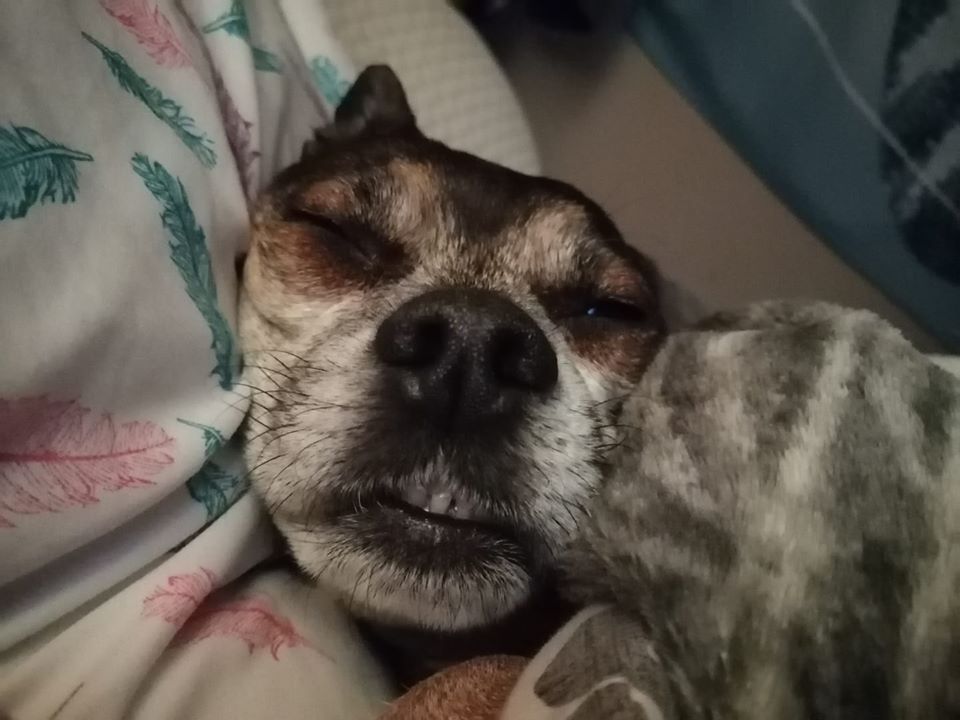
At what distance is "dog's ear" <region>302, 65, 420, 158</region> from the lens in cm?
131

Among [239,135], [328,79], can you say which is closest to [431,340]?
[239,135]

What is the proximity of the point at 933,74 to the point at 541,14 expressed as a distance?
83 cm

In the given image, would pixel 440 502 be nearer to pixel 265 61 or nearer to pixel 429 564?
pixel 429 564

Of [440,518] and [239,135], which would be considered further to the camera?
[239,135]

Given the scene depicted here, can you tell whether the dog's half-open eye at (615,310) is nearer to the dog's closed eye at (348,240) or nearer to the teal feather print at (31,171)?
the dog's closed eye at (348,240)

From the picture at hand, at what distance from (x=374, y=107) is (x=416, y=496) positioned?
70 cm

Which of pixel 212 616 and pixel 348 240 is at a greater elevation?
pixel 348 240

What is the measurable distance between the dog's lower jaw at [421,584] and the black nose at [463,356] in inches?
5.7

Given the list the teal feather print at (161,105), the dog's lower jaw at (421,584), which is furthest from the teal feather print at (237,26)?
the dog's lower jaw at (421,584)

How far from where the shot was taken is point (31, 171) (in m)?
0.69

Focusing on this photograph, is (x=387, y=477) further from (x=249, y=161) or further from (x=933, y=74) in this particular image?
(x=933, y=74)

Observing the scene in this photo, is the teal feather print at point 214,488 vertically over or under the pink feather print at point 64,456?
under

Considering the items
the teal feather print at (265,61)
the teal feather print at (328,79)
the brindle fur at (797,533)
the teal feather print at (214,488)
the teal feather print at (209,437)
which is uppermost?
the brindle fur at (797,533)

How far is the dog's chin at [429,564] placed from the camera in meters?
0.84
